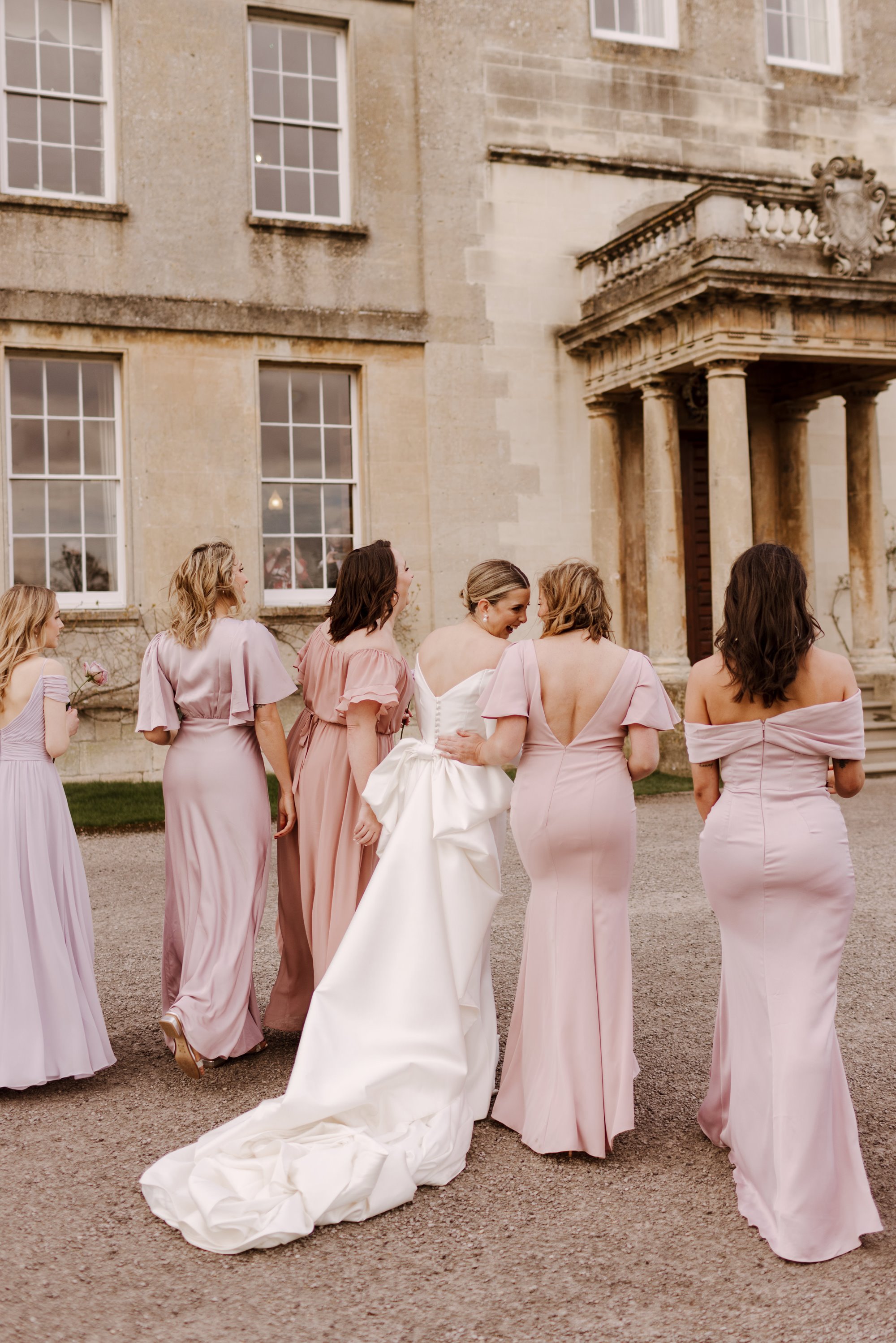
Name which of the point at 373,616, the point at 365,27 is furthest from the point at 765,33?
the point at 373,616

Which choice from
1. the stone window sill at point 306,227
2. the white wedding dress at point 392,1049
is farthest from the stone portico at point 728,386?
the white wedding dress at point 392,1049

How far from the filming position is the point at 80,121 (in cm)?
1311

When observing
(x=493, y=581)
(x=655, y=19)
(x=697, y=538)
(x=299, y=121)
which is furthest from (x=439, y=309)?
(x=493, y=581)

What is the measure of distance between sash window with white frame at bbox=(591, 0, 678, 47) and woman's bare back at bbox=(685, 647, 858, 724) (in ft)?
44.8

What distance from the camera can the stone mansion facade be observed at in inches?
504

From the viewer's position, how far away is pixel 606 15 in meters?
15.0

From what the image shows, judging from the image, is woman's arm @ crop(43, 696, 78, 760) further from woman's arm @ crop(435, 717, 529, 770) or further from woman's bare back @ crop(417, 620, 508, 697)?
woman's arm @ crop(435, 717, 529, 770)

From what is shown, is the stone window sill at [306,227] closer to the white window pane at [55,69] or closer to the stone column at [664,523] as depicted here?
the white window pane at [55,69]

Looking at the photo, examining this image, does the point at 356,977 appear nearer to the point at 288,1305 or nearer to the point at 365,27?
the point at 288,1305

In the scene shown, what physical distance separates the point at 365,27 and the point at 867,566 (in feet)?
26.9

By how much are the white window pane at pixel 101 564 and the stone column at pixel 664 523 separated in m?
5.67

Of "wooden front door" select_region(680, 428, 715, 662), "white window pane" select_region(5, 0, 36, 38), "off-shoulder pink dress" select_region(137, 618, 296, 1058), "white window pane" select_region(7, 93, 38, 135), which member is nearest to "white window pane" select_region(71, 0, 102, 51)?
"white window pane" select_region(5, 0, 36, 38)

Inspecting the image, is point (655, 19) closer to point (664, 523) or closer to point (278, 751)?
point (664, 523)

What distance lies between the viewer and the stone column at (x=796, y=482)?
15.2 meters
